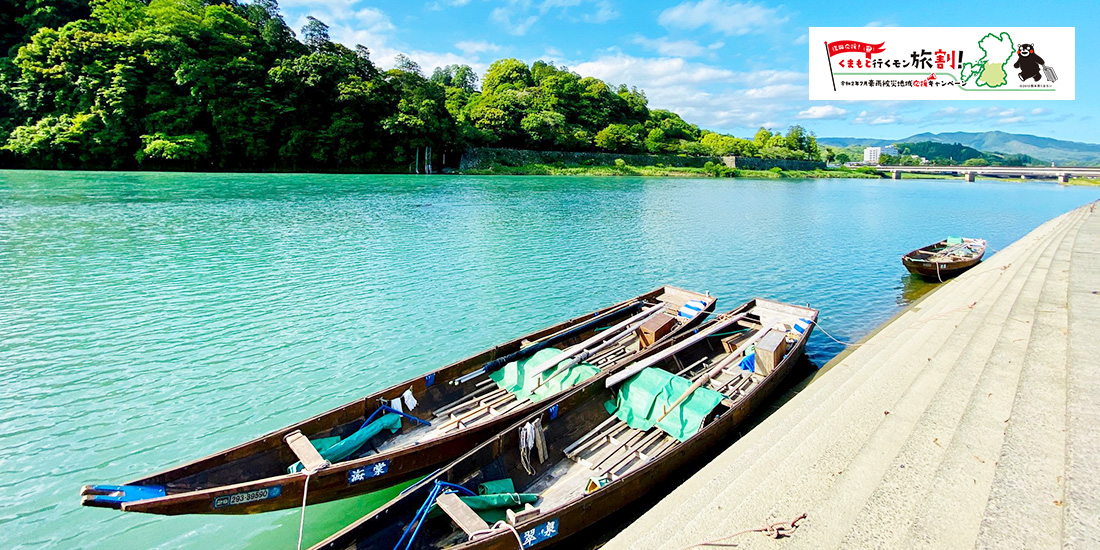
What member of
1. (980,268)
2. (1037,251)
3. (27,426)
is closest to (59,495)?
(27,426)

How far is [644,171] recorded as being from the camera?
112 meters

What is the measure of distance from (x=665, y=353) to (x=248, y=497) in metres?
7.29

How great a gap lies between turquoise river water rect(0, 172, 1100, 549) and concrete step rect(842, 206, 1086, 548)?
5552 mm

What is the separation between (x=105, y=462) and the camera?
8.10 metres

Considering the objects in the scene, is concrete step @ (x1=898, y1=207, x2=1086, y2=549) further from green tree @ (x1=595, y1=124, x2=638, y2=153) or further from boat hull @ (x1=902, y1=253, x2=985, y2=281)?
green tree @ (x1=595, y1=124, x2=638, y2=153)

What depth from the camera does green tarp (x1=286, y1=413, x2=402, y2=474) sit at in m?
6.49

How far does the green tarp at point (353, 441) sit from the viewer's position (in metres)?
6.49

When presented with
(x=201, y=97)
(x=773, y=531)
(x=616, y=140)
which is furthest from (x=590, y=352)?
(x=616, y=140)

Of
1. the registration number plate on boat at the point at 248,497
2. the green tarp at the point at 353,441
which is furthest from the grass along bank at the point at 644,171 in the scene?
the registration number plate on boat at the point at 248,497

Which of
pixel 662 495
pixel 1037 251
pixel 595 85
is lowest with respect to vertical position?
pixel 662 495

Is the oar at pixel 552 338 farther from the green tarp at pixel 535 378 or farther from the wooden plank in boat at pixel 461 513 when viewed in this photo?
the wooden plank in boat at pixel 461 513

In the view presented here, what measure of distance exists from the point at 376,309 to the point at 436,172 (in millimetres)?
77133

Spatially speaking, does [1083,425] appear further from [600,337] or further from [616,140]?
[616,140]

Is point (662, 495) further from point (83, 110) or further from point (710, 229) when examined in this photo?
point (83, 110)
